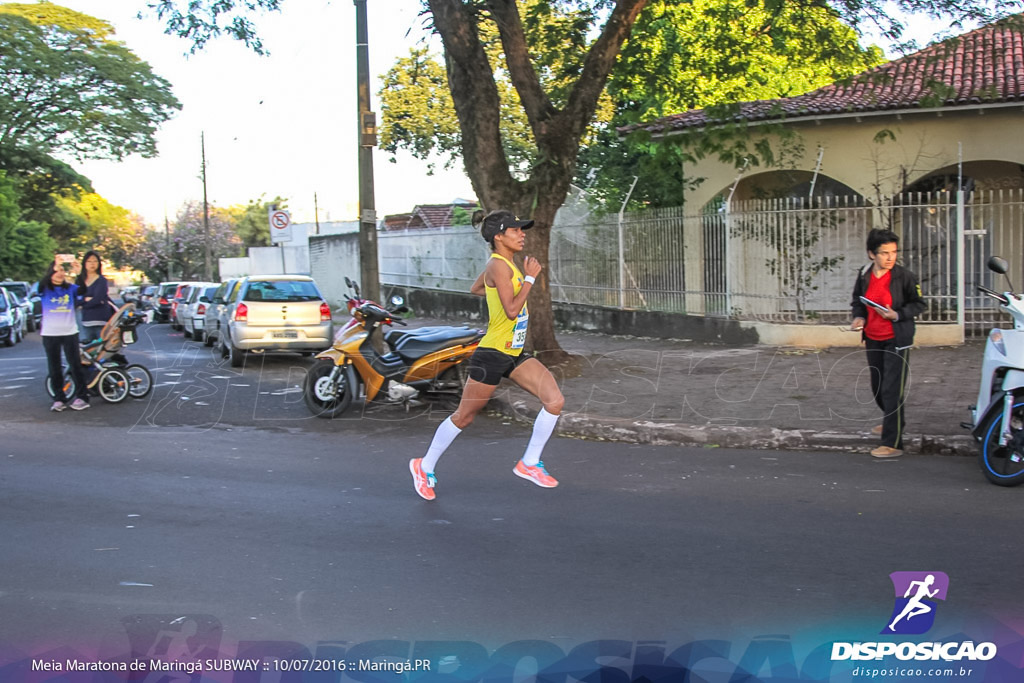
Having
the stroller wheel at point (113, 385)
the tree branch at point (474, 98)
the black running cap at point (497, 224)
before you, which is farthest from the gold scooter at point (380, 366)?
the black running cap at point (497, 224)

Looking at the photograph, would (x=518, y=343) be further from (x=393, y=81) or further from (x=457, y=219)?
(x=393, y=81)

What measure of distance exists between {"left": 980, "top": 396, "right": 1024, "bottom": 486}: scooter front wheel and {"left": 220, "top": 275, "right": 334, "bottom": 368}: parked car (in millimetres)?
10971

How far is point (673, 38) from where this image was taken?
45.3 feet

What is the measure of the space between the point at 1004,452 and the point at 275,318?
37.3 feet

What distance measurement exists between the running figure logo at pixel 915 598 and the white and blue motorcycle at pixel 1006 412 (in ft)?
6.91

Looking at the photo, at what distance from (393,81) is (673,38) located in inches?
1005

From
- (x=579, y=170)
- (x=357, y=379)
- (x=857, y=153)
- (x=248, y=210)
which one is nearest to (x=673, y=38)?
(x=857, y=153)

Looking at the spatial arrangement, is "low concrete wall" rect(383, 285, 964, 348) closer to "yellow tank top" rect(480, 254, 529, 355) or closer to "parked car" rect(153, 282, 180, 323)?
"yellow tank top" rect(480, 254, 529, 355)

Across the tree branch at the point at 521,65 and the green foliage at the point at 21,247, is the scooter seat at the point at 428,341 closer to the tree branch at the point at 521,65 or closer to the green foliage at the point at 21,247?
the tree branch at the point at 521,65

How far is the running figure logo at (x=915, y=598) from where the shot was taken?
13.5 feet

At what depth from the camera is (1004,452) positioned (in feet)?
21.4

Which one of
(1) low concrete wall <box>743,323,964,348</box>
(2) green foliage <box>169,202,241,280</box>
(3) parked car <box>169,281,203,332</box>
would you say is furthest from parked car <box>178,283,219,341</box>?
(2) green foliage <box>169,202,241,280</box>

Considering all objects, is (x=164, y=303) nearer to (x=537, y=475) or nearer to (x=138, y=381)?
(x=138, y=381)

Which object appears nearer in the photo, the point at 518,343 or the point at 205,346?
the point at 518,343
